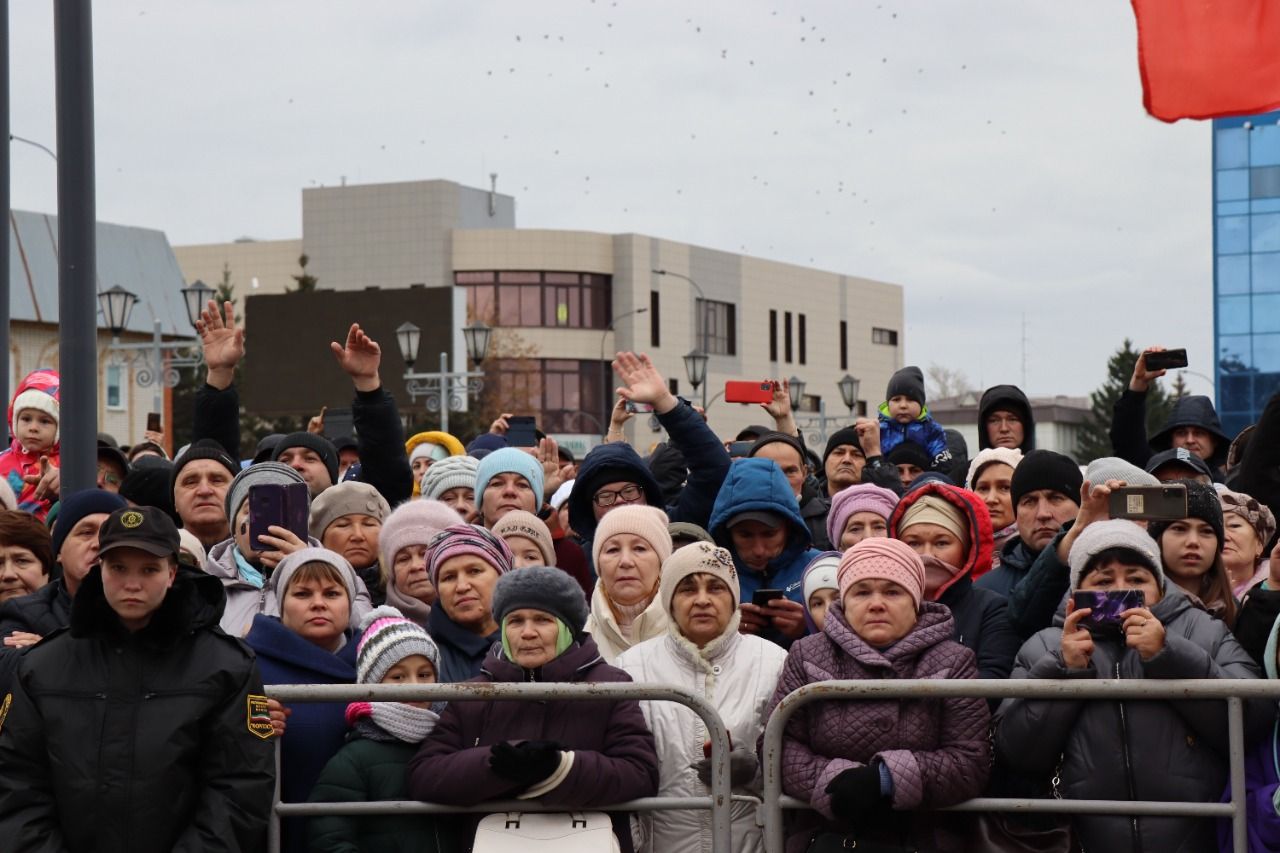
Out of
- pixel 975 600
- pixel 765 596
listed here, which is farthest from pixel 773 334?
pixel 975 600

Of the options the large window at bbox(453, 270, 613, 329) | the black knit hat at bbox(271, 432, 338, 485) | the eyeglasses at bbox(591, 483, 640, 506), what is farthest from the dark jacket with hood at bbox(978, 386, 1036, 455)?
the large window at bbox(453, 270, 613, 329)

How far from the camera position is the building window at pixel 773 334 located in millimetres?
94062

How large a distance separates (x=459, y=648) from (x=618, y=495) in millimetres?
1816

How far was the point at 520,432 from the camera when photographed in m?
11.0

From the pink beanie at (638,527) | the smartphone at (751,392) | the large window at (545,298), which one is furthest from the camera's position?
the large window at (545,298)

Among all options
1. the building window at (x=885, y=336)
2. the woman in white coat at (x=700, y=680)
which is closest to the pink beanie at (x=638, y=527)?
the woman in white coat at (x=700, y=680)

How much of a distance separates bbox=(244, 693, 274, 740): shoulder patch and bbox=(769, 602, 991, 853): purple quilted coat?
5.57 feet

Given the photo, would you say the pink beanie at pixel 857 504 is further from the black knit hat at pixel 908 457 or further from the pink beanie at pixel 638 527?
the black knit hat at pixel 908 457

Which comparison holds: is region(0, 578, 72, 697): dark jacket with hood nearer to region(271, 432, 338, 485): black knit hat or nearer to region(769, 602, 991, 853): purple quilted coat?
region(271, 432, 338, 485): black knit hat

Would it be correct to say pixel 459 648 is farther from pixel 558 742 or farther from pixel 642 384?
pixel 642 384

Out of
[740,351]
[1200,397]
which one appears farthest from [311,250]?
[1200,397]

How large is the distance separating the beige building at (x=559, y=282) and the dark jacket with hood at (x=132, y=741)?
2908 inches

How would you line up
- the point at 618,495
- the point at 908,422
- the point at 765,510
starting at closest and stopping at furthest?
the point at 765,510, the point at 618,495, the point at 908,422

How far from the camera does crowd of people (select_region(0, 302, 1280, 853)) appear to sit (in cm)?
572
